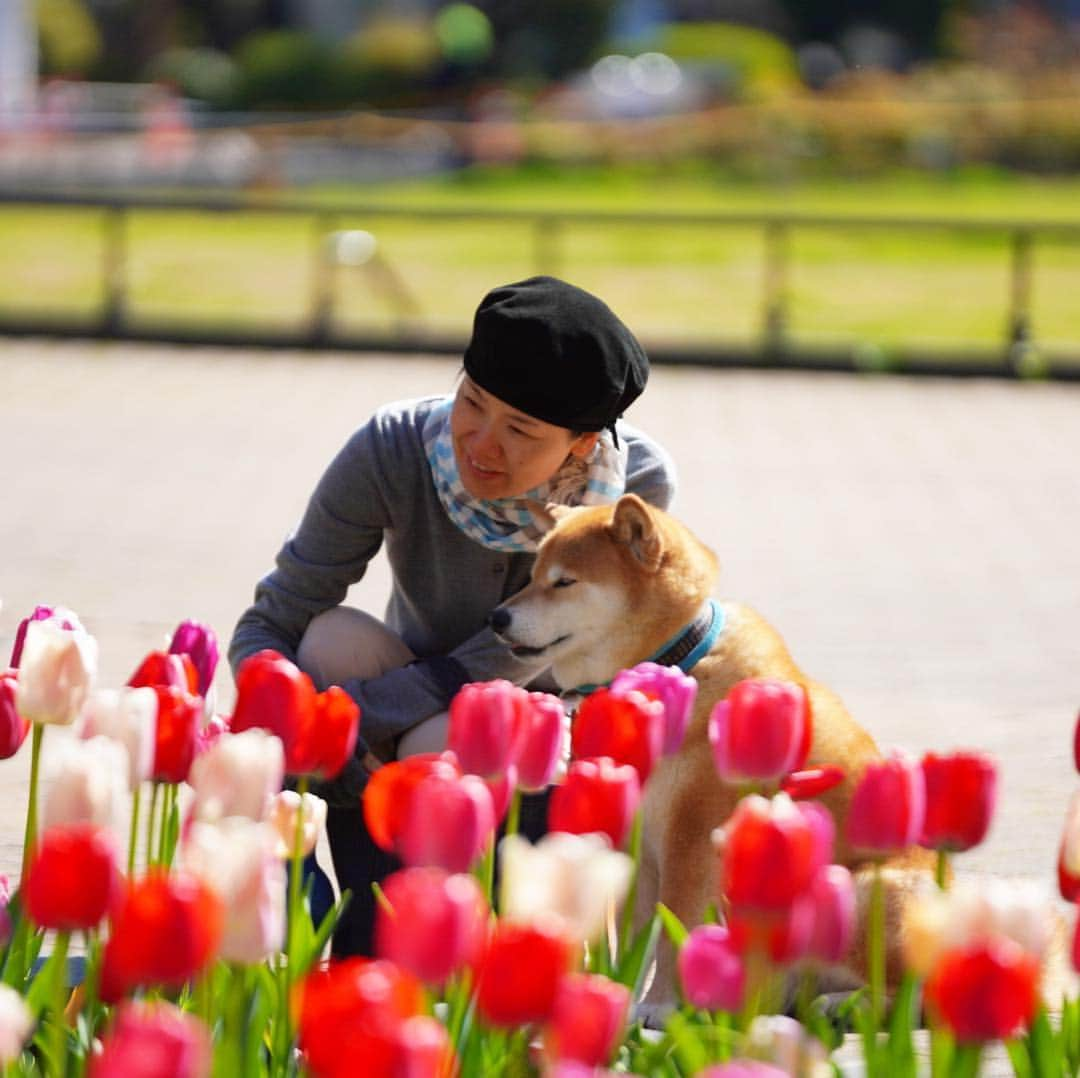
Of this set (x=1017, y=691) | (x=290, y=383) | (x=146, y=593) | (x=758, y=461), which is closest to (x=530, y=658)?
(x=1017, y=691)

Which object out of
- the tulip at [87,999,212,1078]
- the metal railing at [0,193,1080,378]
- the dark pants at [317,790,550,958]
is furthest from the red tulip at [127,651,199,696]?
the metal railing at [0,193,1080,378]

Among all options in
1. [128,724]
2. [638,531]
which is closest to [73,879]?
[128,724]

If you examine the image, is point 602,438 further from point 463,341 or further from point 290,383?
point 463,341

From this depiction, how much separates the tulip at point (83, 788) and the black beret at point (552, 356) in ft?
6.27

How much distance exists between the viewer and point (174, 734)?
292 cm

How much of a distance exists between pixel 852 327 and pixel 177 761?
62.3 ft

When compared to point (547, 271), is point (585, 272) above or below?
below

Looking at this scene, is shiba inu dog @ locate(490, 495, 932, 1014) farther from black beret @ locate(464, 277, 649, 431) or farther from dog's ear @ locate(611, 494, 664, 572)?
black beret @ locate(464, 277, 649, 431)

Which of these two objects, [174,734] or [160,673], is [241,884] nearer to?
[174,734]

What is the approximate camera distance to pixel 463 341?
58.7 ft

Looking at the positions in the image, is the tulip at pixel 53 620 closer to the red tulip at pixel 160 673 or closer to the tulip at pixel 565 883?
the red tulip at pixel 160 673

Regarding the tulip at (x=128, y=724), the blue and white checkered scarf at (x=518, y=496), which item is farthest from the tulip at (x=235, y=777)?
the blue and white checkered scarf at (x=518, y=496)

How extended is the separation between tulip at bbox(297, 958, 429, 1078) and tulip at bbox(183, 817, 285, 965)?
0.25m

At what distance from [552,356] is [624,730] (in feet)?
5.19
